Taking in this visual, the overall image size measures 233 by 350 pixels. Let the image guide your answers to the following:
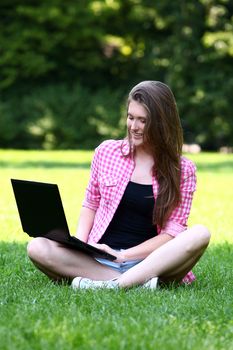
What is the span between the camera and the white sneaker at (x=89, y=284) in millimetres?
5898

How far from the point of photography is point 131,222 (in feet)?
20.3

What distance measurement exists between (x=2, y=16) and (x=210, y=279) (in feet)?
105

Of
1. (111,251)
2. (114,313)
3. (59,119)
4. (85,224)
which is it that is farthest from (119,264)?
(59,119)

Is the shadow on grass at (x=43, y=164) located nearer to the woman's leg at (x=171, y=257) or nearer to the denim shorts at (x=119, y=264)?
the denim shorts at (x=119, y=264)

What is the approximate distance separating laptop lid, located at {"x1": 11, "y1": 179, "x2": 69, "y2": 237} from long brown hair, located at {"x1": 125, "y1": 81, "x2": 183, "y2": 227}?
0.68m

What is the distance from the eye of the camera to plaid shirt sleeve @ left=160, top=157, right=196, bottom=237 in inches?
242

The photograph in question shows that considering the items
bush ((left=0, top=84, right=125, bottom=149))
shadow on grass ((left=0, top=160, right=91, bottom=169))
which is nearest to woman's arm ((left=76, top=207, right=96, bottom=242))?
shadow on grass ((left=0, top=160, right=91, bottom=169))

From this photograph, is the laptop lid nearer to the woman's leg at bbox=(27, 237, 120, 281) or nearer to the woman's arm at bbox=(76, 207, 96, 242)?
the woman's leg at bbox=(27, 237, 120, 281)

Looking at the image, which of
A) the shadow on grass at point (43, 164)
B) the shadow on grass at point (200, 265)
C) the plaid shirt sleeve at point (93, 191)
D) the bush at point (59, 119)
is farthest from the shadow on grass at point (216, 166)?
the plaid shirt sleeve at point (93, 191)

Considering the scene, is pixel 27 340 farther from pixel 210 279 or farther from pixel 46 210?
pixel 210 279

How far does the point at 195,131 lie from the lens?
3653 centimetres

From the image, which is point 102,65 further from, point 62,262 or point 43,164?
point 62,262

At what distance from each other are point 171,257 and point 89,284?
1.78ft

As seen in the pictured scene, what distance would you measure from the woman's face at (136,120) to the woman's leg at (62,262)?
2.72 ft
